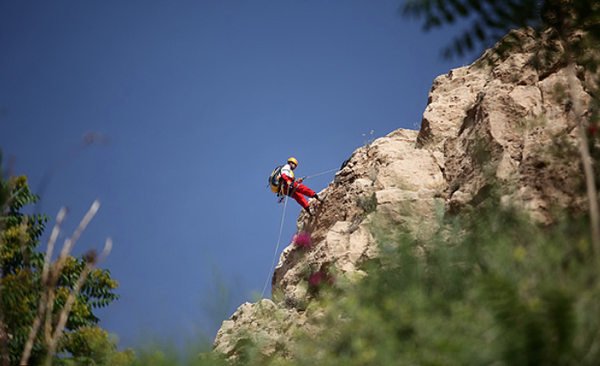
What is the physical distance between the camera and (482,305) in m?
3.58

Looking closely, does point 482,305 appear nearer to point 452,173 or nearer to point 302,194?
point 452,173

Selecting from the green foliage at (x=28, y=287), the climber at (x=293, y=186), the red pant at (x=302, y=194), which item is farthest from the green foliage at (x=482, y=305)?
the red pant at (x=302, y=194)

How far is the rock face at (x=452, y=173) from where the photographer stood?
18.6 feet

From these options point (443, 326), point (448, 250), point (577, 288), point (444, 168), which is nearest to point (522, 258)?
point (577, 288)

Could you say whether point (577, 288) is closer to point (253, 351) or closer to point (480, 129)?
point (253, 351)

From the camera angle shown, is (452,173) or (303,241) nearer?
(452,173)

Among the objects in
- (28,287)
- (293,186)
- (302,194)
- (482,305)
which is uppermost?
(293,186)

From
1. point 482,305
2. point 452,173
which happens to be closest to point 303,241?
point 452,173

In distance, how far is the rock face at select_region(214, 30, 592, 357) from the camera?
223 inches

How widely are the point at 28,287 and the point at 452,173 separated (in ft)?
21.2

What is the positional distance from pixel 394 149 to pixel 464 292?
616 cm

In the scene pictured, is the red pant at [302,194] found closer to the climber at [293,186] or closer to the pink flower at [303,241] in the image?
the climber at [293,186]

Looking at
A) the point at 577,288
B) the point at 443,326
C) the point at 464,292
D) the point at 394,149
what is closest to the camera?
the point at 577,288

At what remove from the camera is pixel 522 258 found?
344cm
